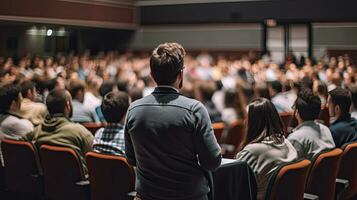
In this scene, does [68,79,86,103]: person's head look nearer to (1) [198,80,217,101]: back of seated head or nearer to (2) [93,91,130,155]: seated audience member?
(1) [198,80,217,101]: back of seated head

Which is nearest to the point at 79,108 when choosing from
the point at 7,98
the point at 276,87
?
the point at 7,98

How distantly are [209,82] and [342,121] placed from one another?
2239 millimetres

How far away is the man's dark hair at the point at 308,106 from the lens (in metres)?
3.83

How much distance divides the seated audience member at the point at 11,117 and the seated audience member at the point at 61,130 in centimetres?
40

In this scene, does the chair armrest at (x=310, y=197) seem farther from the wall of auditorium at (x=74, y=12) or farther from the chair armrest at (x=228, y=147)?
the wall of auditorium at (x=74, y=12)

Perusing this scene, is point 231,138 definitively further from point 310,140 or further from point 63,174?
point 63,174

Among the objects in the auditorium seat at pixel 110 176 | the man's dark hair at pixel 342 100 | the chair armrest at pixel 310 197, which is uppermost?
the man's dark hair at pixel 342 100

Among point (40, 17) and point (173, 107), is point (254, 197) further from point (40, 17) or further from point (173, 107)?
point (40, 17)

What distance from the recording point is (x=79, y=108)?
563 centimetres

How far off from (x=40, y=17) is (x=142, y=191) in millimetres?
11189

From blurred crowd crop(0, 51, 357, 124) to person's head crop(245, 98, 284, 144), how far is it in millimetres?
582

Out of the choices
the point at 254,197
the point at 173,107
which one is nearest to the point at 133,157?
the point at 173,107

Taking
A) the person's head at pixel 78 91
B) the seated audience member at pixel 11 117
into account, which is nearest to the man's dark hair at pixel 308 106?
the seated audience member at pixel 11 117

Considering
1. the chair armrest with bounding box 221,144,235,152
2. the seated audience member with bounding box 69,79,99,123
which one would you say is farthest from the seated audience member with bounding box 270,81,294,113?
the seated audience member with bounding box 69,79,99,123
